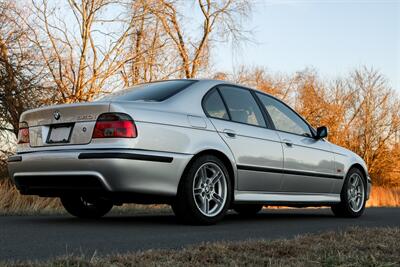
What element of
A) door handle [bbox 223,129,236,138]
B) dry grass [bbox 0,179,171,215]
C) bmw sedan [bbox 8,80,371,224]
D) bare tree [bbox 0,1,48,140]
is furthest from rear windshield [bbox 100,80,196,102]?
bare tree [bbox 0,1,48,140]

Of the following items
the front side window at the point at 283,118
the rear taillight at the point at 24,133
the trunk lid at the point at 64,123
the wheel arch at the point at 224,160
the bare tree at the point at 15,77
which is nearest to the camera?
the trunk lid at the point at 64,123

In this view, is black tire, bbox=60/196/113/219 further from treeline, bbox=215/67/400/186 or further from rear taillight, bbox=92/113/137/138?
treeline, bbox=215/67/400/186

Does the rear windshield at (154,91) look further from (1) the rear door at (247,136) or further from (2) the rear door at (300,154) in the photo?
(2) the rear door at (300,154)

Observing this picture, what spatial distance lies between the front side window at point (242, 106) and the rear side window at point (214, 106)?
11 cm

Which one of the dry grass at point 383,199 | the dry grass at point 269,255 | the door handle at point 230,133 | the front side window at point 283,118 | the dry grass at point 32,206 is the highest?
the front side window at point 283,118

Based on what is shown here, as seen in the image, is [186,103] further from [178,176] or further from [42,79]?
[42,79]

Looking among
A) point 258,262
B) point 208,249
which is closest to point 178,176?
point 208,249

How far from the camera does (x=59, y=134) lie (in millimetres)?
5574

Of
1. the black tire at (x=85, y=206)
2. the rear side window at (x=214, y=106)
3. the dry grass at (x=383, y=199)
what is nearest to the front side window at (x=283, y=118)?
the rear side window at (x=214, y=106)

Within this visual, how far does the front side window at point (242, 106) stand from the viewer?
653 cm

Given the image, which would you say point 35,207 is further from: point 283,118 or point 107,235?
point 107,235

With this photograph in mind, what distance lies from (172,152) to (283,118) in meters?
2.38

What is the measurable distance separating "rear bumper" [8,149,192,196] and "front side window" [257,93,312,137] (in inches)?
75.7

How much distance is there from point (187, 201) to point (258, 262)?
2.24 metres
